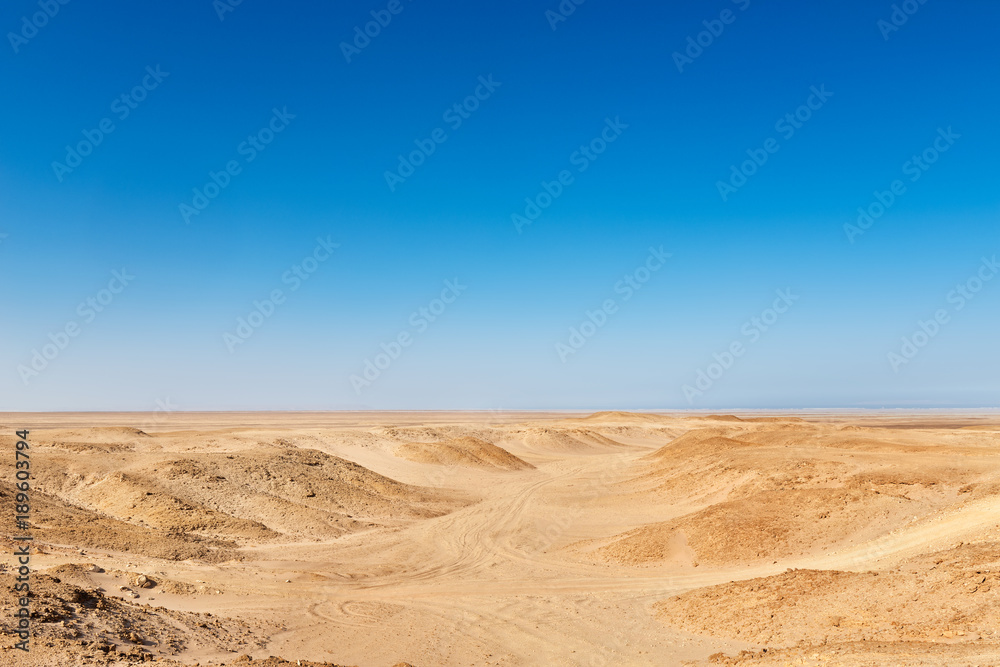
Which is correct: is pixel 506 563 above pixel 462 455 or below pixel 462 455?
below

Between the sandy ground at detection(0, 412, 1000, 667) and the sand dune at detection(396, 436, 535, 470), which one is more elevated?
the sand dune at detection(396, 436, 535, 470)

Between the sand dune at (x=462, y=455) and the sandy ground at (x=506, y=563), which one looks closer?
the sandy ground at (x=506, y=563)

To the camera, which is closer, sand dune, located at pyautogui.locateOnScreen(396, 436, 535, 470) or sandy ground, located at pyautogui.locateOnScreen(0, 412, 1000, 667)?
sandy ground, located at pyautogui.locateOnScreen(0, 412, 1000, 667)

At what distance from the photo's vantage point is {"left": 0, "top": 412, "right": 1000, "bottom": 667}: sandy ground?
11.9 m

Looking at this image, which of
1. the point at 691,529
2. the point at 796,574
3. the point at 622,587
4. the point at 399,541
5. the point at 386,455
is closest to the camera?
the point at 796,574

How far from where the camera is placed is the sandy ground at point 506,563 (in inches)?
467

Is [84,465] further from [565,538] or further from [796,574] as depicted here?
[796,574]

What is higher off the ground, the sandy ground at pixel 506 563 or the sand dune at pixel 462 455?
the sand dune at pixel 462 455

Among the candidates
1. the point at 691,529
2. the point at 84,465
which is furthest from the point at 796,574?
the point at 84,465

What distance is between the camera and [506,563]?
69.9 feet

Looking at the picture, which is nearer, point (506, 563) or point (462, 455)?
point (506, 563)

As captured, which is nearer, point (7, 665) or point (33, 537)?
point (7, 665)

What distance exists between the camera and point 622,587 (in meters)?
18.1

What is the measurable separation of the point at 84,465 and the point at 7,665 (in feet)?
73.1
